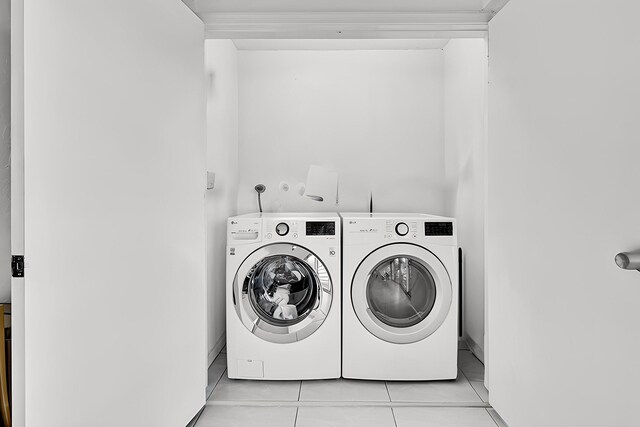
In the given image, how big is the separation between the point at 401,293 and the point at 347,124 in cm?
141

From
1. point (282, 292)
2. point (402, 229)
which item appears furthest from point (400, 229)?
point (282, 292)

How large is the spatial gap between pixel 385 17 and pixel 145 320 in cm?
168

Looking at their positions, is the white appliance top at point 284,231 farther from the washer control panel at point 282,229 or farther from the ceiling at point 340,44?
the ceiling at point 340,44

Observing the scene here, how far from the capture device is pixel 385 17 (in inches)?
81.3

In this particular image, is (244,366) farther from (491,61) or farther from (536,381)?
A: (491,61)

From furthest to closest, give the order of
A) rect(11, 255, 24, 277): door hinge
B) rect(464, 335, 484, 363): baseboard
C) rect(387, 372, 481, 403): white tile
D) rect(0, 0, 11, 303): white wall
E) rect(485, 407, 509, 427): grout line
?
rect(464, 335, 484, 363): baseboard → rect(387, 372, 481, 403): white tile → rect(485, 407, 509, 427): grout line → rect(0, 0, 11, 303): white wall → rect(11, 255, 24, 277): door hinge

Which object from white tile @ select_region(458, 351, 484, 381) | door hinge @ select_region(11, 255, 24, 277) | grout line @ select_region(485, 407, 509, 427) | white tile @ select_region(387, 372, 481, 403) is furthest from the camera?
white tile @ select_region(458, 351, 484, 381)

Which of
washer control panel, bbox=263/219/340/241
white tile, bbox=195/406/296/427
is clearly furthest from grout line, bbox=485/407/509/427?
washer control panel, bbox=263/219/340/241

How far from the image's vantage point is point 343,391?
7.49 ft

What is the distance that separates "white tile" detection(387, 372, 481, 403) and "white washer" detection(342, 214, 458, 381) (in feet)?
0.15

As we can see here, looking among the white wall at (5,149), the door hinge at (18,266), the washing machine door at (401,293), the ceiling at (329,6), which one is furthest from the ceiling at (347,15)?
the door hinge at (18,266)

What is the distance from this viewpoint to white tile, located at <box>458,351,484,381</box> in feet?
8.12

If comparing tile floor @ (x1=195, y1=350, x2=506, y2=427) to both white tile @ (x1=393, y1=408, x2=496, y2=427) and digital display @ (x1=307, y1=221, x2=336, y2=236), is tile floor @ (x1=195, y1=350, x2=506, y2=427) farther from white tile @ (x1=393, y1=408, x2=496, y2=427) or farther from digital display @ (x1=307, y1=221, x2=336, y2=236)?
digital display @ (x1=307, y1=221, x2=336, y2=236)

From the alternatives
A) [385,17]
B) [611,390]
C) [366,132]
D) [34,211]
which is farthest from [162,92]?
[366,132]
